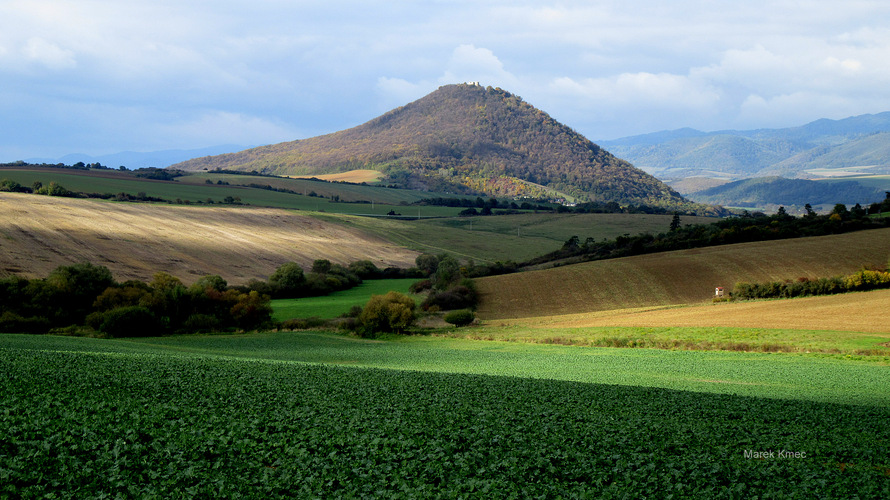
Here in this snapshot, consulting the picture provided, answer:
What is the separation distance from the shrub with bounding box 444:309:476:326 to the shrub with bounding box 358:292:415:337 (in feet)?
12.3

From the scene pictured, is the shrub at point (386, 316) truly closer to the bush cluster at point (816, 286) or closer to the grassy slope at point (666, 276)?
the grassy slope at point (666, 276)

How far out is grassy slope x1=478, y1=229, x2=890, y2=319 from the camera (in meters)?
57.1

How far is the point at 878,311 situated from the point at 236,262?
6565cm

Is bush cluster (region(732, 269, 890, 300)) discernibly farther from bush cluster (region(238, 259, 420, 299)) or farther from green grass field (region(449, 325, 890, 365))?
bush cluster (region(238, 259, 420, 299))

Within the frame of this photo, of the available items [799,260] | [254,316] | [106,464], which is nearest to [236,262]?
[254,316]

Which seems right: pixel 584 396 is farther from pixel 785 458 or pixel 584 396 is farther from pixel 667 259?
pixel 667 259

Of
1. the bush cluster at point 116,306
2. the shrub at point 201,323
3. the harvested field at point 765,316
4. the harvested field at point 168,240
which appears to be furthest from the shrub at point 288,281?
the harvested field at point 765,316

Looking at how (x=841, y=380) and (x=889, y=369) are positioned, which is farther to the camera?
(x=889, y=369)

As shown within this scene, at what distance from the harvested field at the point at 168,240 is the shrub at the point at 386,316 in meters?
24.6

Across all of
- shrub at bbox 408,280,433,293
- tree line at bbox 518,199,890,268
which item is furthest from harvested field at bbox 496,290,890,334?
tree line at bbox 518,199,890,268

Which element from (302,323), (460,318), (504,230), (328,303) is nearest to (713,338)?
(460,318)

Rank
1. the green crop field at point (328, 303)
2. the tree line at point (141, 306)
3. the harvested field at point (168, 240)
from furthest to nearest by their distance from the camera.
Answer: the harvested field at point (168, 240)
the green crop field at point (328, 303)
the tree line at point (141, 306)

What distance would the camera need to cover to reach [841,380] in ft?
80.2

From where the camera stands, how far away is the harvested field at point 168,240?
2520 inches
